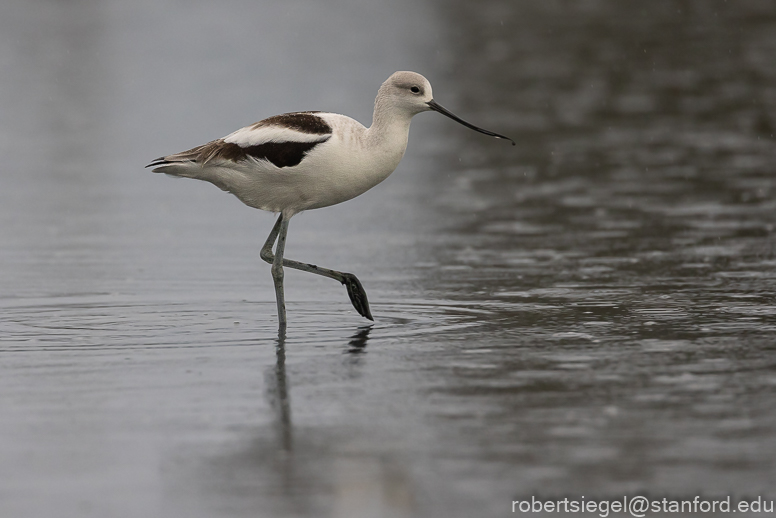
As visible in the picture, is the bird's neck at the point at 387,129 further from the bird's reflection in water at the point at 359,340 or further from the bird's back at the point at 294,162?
the bird's reflection in water at the point at 359,340

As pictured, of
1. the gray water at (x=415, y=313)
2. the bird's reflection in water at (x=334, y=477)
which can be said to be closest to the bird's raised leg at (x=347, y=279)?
the gray water at (x=415, y=313)

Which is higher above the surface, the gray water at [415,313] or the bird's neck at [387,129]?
the bird's neck at [387,129]

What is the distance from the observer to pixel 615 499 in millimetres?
5547

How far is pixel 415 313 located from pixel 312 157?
134 cm

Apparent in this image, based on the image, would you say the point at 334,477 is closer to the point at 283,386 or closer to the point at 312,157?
the point at 283,386

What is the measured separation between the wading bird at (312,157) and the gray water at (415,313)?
825mm

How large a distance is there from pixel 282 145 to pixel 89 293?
222 centimetres

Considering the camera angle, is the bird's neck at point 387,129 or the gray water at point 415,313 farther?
the bird's neck at point 387,129

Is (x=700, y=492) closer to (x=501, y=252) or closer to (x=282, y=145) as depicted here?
(x=282, y=145)

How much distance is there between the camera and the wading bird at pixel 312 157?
9.02m

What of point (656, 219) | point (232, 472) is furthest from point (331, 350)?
point (656, 219)

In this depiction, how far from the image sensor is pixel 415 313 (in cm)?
946

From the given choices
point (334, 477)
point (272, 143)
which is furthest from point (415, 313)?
point (334, 477)

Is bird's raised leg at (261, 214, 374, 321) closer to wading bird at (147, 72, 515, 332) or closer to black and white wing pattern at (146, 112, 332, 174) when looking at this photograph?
wading bird at (147, 72, 515, 332)
